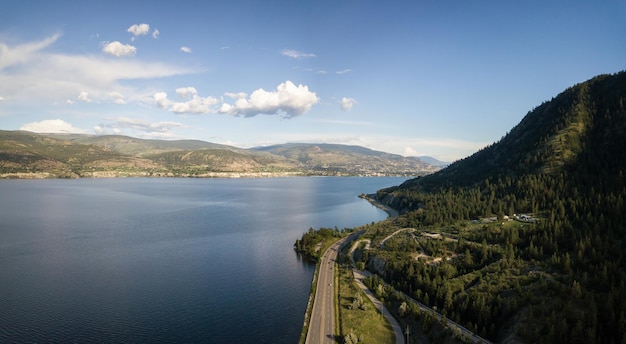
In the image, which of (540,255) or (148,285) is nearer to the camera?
(540,255)

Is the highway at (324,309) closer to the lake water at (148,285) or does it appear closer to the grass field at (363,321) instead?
the grass field at (363,321)

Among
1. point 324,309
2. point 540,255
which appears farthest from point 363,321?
point 540,255

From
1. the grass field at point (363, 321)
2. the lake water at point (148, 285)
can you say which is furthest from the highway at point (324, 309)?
the lake water at point (148, 285)

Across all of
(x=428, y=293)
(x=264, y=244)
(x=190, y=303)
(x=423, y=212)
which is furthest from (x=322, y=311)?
(x=423, y=212)

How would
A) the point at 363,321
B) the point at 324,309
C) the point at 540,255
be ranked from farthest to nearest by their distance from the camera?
the point at 540,255
the point at 324,309
the point at 363,321

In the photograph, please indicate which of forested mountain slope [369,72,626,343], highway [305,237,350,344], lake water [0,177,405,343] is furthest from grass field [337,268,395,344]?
forested mountain slope [369,72,626,343]

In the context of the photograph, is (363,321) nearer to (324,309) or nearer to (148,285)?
(324,309)

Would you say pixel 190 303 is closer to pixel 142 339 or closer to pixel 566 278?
pixel 142 339
